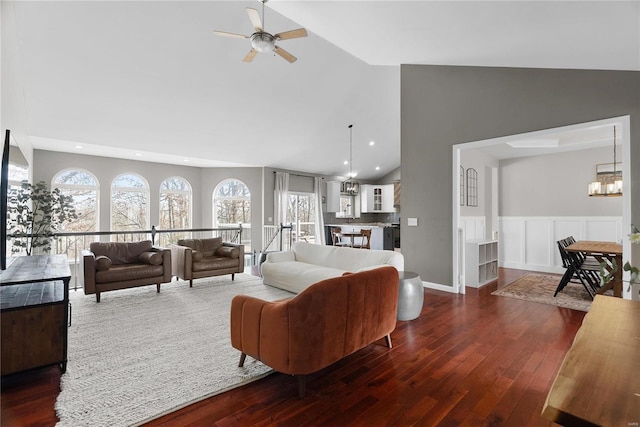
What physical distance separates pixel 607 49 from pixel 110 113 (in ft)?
21.8

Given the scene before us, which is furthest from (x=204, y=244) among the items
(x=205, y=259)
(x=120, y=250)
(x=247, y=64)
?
(x=247, y=64)

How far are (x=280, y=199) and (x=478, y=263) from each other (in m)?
5.72

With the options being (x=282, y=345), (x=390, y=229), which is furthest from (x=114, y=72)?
(x=390, y=229)

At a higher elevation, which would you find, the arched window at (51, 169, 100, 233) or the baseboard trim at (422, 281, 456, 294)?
the arched window at (51, 169, 100, 233)

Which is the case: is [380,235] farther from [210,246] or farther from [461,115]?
[210,246]

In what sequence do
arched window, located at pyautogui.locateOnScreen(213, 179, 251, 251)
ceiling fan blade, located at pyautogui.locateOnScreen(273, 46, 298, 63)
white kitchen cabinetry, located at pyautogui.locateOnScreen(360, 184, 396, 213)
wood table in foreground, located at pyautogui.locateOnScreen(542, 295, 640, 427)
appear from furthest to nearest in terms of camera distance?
white kitchen cabinetry, located at pyautogui.locateOnScreen(360, 184, 396, 213)
arched window, located at pyautogui.locateOnScreen(213, 179, 251, 251)
ceiling fan blade, located at pyautogui.locateOnScreen(273, 46, 298, 63)
wood table in foreground, located at pyautogui.locateOnScreen(542, 295, 640, 427)

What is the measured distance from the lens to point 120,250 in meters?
4.75

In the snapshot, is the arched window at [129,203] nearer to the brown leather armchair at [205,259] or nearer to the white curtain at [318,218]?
the brown leather armchair at [205,259]

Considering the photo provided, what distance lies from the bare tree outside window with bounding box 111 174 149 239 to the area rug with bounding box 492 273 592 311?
840 centimetres

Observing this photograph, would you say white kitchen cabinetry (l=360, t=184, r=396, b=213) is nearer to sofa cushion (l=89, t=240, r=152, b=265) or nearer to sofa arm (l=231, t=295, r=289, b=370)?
sofa cushion (l=89, t=240, r=152, b=265)

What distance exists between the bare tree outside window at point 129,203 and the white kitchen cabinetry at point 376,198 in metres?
6.71

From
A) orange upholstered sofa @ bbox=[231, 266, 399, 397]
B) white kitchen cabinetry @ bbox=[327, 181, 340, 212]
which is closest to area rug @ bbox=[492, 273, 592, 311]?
orange upholstered sofa @ bbox=[231, 266, 399, 397]

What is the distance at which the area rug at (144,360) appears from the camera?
75.6 inches

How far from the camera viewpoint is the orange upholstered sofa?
1975mm
